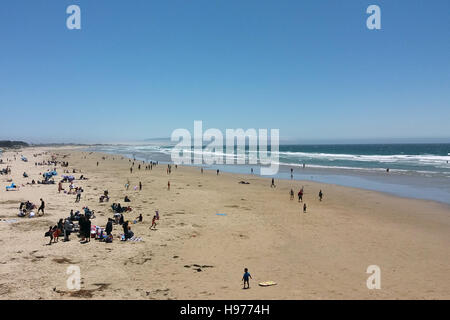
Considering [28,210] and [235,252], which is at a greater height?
[28,210]

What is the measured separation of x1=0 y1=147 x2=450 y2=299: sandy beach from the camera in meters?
10.1

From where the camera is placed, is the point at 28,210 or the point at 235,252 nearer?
the point at 235,252

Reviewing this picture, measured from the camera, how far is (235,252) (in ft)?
45.1

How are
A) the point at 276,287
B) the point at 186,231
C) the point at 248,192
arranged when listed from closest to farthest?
the point at 276,287, the point at 186,231, the point at 248,192

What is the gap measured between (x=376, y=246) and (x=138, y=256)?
1186 centimetres

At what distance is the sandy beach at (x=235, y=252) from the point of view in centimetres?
1009

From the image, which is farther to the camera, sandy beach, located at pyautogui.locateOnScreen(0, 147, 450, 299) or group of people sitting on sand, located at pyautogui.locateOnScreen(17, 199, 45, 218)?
group of people sitting on sand, located at pyautogui.locateOnScreen(17, 199, 45, 218)

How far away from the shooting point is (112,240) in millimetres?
14695

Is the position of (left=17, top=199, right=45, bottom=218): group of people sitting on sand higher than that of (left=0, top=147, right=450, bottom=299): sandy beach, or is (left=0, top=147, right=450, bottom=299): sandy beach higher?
(left=17, top=199, right=45, bottom=218): group of people sitting on sand

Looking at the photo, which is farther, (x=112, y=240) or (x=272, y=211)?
(x=272, y=211)
